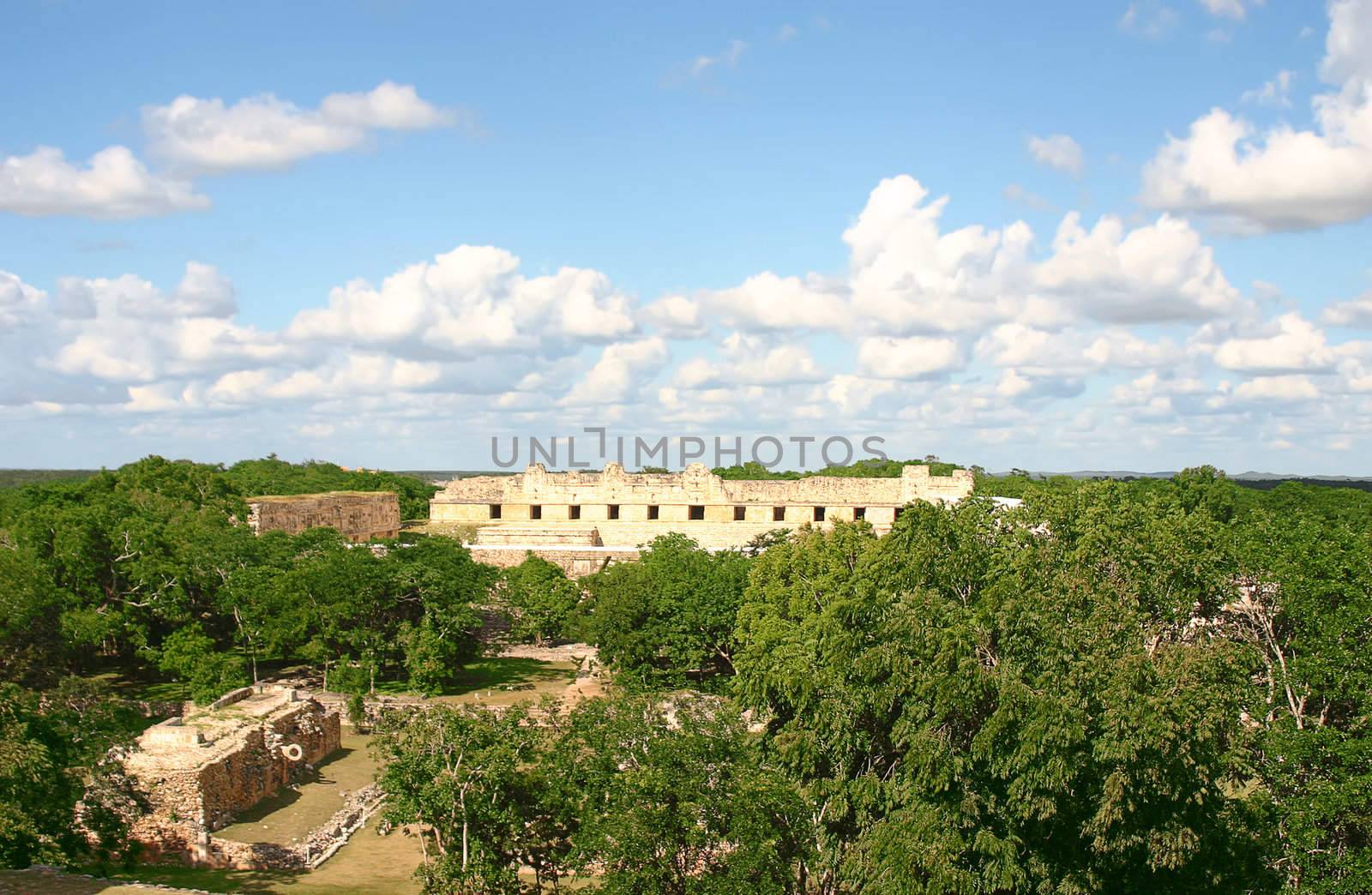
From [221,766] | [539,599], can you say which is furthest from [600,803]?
[539,599]

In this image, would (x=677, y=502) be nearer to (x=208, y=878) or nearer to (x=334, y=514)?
(x=334, y=514)

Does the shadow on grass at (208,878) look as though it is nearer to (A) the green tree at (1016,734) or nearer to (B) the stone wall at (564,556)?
(A) the green tree at (1016,734)

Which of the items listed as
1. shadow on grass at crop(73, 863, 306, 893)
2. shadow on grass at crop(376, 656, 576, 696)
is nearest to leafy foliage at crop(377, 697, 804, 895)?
shadow on grass at crop(73, 863, 306, 893)

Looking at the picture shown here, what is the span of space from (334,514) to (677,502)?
11397mm

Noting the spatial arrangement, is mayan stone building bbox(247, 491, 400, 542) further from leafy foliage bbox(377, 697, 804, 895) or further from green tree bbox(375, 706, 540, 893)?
Answer: leafy foliage bbox(377, 697, 804, 895)

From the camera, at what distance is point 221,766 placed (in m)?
18.0

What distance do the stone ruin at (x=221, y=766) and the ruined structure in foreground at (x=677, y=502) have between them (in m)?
17.0

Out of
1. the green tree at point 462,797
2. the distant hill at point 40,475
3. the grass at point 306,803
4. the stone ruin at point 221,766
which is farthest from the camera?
the distant hill at point 40,475

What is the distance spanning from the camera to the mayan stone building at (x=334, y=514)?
35031 mm

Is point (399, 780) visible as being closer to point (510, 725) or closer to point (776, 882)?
point (510, 725)

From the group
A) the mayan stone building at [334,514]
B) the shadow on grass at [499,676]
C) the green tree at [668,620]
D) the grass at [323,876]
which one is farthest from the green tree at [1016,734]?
the mayan stone building at [334,514]

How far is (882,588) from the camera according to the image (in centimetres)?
1630

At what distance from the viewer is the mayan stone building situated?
35031mm

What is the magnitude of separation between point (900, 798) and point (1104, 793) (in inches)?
94.1
